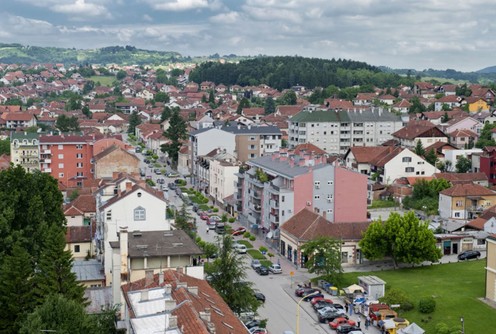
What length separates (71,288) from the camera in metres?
29.0

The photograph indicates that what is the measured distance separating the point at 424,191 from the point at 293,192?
1696 centimetres

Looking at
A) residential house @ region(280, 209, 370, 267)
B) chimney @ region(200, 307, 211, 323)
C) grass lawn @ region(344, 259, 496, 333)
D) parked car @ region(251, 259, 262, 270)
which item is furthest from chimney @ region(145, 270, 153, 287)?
residential house @ region(280, 209, 370, 267)

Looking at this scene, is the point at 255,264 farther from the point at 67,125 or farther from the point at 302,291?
the point at 67,125

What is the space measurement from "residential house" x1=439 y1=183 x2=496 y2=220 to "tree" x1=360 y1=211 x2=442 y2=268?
15.2 metres

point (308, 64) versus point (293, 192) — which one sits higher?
point (308, 64)

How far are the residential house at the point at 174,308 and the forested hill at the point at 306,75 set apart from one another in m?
150

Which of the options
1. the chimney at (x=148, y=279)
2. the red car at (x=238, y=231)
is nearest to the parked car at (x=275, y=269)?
the red car at (x=238, y=231)

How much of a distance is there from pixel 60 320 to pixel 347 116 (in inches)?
3003

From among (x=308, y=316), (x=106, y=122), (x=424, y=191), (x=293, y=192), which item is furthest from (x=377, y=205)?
(x=106, y=122)

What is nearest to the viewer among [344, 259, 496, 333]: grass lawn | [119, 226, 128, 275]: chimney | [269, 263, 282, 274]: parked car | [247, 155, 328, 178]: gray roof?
[119, 226, 128, 275]: chimney

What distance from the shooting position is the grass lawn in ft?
112

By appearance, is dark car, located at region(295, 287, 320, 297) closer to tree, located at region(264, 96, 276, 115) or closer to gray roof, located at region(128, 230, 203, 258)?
gray roof, located at region(128, 230, 203, 258)

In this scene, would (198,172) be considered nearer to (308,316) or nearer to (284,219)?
(284,219)

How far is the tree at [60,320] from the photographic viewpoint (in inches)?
918
